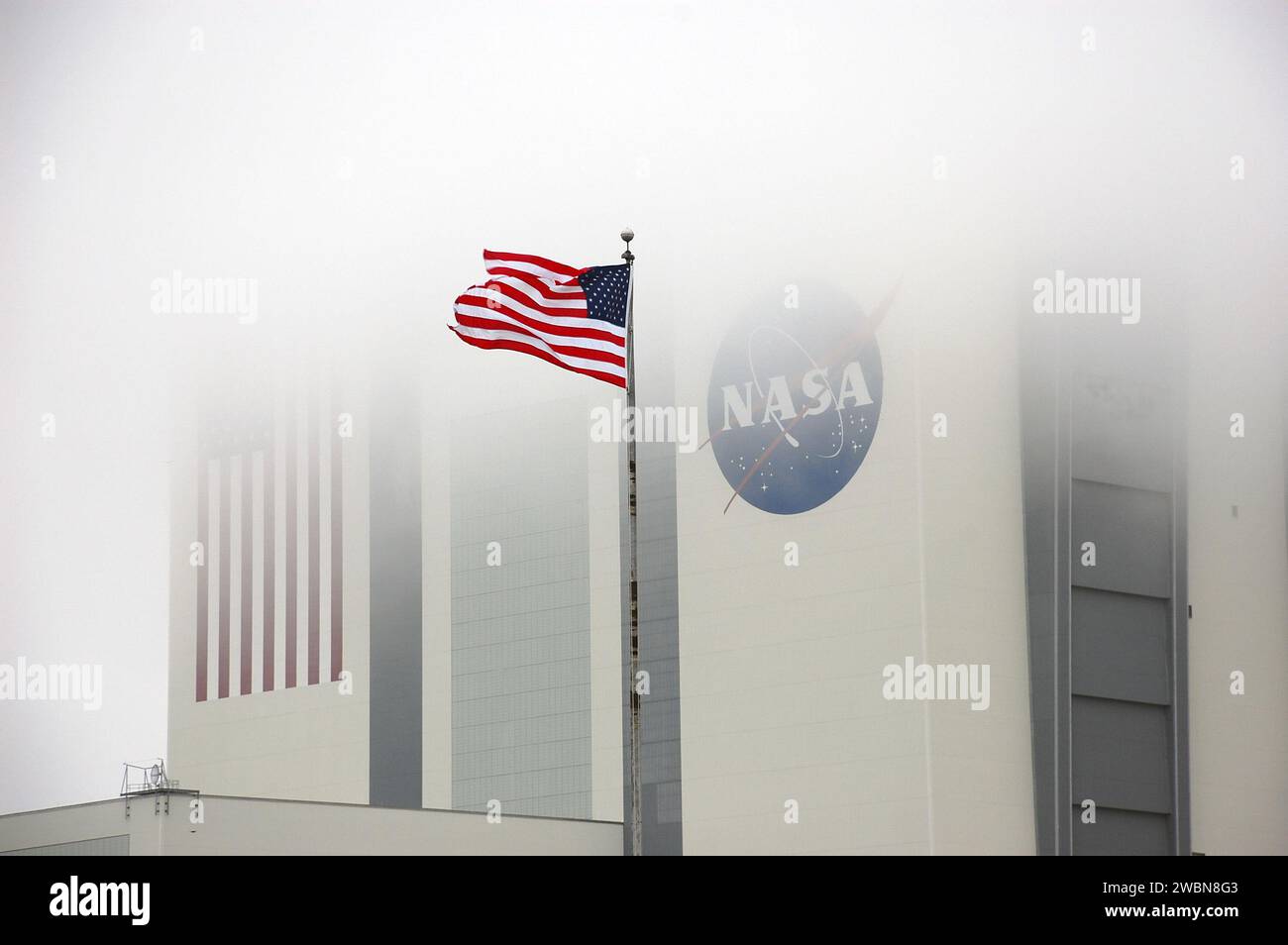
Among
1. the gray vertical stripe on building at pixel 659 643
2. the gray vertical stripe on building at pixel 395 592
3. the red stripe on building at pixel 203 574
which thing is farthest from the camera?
the red stripe on building at pixel 203 574

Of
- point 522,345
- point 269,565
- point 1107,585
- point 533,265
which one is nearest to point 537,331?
point 522,345

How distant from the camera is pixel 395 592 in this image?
6081cm

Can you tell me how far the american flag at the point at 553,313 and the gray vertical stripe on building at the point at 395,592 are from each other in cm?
3152

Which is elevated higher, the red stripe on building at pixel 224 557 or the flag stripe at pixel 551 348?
the flag stripe at pixel 551 348

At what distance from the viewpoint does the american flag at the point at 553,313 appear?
29062mm

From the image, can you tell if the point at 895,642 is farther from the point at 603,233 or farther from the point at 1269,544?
the point at 603,233

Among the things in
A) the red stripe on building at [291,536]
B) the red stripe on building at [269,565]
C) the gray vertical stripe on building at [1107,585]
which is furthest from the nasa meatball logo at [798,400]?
the red stripe on building at [269,565]

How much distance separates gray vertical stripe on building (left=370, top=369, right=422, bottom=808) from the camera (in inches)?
2320

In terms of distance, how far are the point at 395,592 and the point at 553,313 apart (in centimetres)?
3301

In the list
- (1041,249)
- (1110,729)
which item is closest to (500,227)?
(1041,249)

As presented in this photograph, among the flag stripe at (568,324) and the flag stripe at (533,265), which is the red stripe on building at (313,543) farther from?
the flag stripe at (533,265)

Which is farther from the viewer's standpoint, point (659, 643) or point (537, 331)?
point (659, 643)

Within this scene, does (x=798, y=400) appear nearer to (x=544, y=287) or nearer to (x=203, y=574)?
(x=544, y=287)
